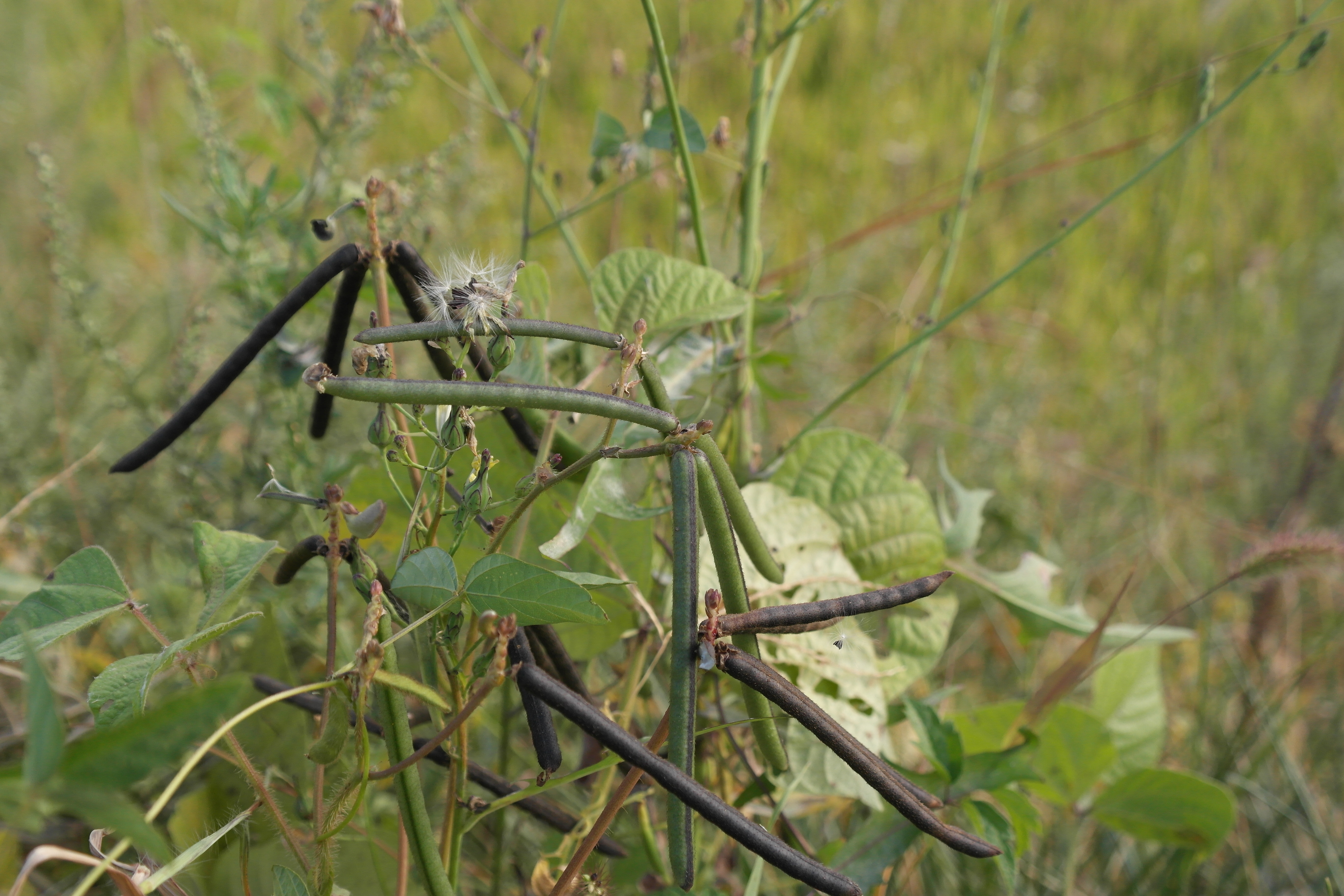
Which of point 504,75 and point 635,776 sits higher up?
point 504,75

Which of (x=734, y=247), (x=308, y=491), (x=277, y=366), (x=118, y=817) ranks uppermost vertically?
(x=734, y=247)

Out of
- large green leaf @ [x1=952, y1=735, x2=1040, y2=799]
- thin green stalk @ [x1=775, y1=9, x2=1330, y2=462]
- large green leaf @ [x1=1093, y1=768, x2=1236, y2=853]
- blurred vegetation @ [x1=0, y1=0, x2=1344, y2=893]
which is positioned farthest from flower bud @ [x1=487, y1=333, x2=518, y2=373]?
large green leaf @ [x1=1093, y1=768, x2=1236, y2=853]

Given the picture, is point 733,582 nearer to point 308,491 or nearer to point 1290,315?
point 308,491

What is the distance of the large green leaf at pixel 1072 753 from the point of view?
0.83 metres

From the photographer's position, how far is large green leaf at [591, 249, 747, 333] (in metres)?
0.68

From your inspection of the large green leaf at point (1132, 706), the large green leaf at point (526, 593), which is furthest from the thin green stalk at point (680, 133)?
the large green leaf at point (1132, 706)

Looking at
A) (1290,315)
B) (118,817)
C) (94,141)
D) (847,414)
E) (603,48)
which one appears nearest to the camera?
(118,817)

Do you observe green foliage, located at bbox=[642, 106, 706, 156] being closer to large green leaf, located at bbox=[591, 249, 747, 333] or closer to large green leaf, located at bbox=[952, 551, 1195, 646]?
large green leaf, located at bbox=[591, 249, 747, 333]

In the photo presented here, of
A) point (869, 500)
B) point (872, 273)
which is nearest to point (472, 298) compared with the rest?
point (869, 500)

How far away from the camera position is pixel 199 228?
0.79 metres

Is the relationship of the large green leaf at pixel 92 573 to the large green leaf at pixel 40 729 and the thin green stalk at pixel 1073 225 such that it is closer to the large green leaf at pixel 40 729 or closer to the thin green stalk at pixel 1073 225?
the large green leaf at pixel 40 729

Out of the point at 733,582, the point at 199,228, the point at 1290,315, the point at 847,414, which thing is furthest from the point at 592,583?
the point at 1290,315

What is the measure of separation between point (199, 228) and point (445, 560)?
0.54 m

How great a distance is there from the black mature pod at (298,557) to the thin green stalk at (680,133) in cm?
35
